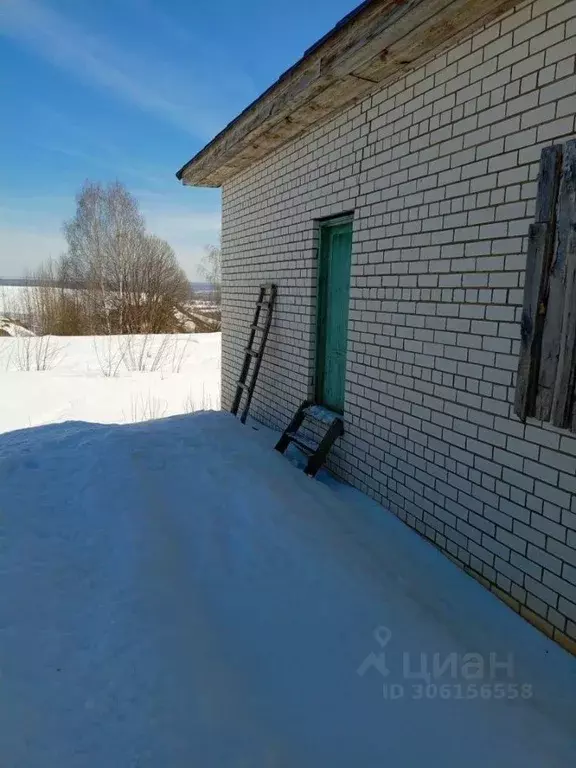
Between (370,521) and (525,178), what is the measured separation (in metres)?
2.28

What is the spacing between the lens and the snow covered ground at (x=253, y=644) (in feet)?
5.75

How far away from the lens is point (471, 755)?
1.74 metres

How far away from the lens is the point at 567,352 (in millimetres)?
2033

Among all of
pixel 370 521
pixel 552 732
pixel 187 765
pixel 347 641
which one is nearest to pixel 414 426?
pixel 370 521

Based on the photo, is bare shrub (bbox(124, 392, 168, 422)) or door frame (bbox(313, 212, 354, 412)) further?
bare shrub (bbox(124, 392, 168, 422))

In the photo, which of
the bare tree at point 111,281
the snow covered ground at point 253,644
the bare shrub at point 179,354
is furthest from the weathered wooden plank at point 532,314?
the bare tree at point 111,281

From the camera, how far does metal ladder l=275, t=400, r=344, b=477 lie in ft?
13.2

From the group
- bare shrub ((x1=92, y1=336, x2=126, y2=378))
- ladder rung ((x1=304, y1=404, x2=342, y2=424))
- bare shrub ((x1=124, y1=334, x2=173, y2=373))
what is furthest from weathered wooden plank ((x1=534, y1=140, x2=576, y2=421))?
bare shrub ((x1=124, y1=334, x2=173, y2=373))

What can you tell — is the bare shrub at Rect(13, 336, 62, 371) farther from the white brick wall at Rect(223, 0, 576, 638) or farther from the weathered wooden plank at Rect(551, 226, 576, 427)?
the weathered wooden plank at Rect(551, 226, 576, 427)

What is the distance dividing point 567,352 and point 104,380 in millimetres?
9749

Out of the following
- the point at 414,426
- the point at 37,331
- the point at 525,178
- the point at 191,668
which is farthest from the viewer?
the point at 37,331

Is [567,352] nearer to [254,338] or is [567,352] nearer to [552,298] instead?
[552,298]

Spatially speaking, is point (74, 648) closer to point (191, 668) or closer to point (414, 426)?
point (191, 668)

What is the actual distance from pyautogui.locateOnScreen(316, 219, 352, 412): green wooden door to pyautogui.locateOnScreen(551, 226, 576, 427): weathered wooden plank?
231 centimetres
